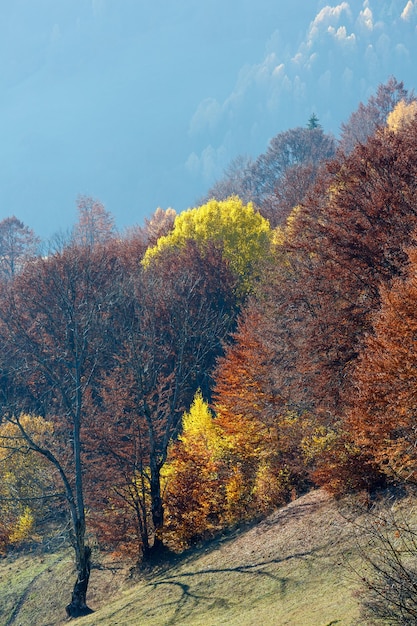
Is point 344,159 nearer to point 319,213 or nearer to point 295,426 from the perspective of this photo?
point 319,213

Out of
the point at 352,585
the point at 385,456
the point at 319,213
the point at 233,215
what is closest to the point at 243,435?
the point at 319,213

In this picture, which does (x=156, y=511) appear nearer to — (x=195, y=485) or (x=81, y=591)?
(x=195, y=485)

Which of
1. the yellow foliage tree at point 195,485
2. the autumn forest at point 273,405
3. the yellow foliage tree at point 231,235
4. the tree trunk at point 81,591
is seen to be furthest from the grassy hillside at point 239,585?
the yellow foliage tree at point 231,235

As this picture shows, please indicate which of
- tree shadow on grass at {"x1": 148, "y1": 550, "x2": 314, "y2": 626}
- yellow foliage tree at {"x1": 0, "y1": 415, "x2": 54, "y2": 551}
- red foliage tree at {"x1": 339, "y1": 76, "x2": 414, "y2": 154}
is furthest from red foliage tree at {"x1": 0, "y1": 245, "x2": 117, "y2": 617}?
red foliage tree at {"x1": 339, "y1": 76, "x2": 414, "y2": 154}

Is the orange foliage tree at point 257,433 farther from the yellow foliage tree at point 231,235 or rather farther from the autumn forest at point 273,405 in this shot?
the yellow foliage tree at point 231,235

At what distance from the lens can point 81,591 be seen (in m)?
24.2

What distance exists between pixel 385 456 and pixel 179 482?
44.7 ft

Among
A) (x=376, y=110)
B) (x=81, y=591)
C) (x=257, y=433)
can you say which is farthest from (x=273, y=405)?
(x=376, y=110)

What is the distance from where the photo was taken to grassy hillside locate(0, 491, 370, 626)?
15977 millimetres

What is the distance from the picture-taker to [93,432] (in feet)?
102

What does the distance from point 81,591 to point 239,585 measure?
7392 millimetres

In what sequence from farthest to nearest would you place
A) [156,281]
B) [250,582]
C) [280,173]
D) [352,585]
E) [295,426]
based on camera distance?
[280,173], [156,281], [295,426], [250,582], [352,585]

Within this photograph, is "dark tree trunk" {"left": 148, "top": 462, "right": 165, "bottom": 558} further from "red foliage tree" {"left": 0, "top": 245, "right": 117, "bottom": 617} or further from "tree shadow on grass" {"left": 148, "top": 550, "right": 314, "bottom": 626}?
"tree shadow on grass" {"left": 148, "top": 550, "right": 314, "bottom": 626}

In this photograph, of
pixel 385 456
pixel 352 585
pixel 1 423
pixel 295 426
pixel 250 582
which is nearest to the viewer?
pixel 352 585
